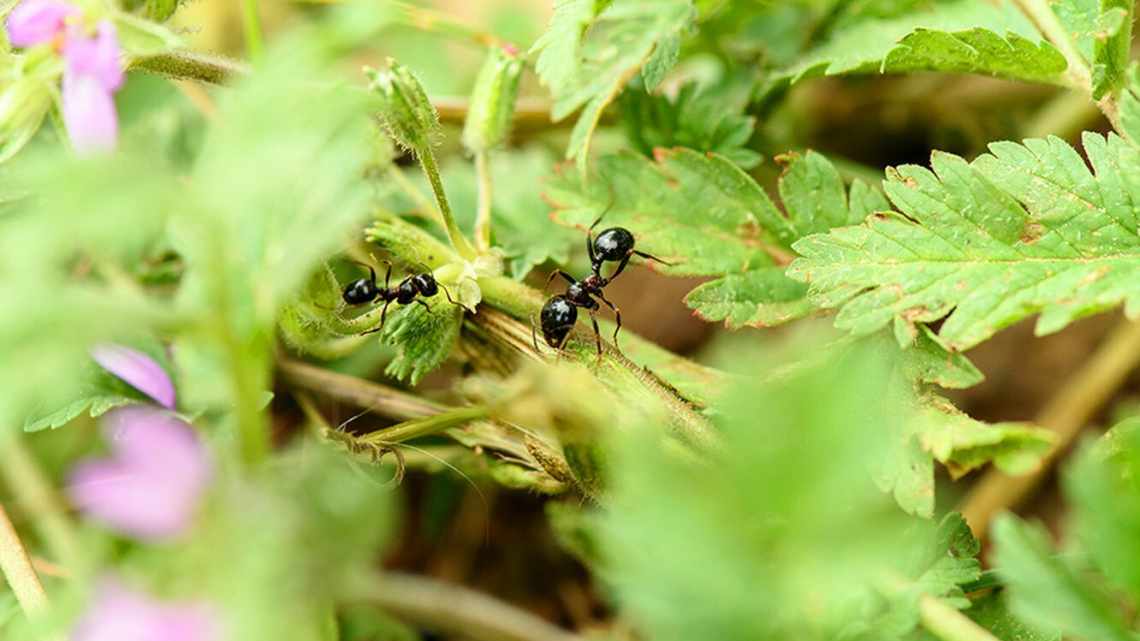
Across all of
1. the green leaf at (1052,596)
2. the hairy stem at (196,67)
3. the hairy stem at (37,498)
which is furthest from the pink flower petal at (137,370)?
the green leaf at (1052,596)

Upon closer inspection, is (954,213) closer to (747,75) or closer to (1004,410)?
(747,75)

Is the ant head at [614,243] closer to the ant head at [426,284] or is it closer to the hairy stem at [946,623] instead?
the ant head at [426,284]

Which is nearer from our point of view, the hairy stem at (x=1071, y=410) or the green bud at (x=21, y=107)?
the green bud at (x=21, y=107)

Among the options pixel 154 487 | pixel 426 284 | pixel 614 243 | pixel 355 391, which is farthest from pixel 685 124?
pixel 154 487

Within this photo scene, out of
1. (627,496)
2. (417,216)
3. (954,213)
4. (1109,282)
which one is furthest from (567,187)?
(627,496)

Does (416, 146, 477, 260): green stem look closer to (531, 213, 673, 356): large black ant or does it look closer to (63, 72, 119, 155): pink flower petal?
(531, 213, 673, 356): large black ant

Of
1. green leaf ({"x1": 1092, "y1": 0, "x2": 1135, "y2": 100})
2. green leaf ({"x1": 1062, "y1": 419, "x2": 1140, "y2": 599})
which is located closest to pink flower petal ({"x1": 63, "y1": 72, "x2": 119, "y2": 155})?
green leaf ({"x1": 1062, "y1": 419, "x2": 1140, "y2": 599})

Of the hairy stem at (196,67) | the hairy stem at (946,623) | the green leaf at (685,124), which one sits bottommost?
the hairy stem at (946,623)
